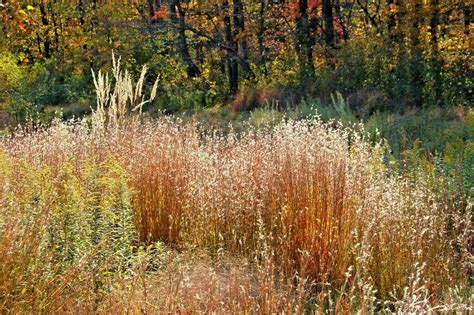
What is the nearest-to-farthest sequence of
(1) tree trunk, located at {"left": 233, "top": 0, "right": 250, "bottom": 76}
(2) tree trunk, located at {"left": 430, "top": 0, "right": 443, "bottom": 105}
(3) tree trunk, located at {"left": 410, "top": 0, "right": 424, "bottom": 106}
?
(2) tree trunk, located at {"left": 430, "top": 0, "right": 443, "bottom": 105}, (3) tree trunk, located at {"left": 410, "top": 0, "right": 424, "bottom": 106}, (1) tree trunk, located at {"left": 233, "top": 0, "right": 250, "bottom": 76}

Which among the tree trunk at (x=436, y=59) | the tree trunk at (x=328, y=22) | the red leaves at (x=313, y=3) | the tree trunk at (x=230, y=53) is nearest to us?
the tree trunk at (x=436, y=59)

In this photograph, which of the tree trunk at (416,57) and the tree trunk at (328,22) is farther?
the tree trunk at (328,22)

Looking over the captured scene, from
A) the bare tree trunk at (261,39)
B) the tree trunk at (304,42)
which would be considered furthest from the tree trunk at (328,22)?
the bare tree trunk at (261,39)

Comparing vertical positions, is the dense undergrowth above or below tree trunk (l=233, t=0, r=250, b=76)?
below

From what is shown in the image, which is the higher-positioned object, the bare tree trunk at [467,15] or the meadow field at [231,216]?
the bare tree trunk at [467,15]

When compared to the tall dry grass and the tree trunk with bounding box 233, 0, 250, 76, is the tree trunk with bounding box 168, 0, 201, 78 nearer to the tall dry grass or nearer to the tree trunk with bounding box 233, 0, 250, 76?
the tree trunk with bounding box 233, 0, 250, 76

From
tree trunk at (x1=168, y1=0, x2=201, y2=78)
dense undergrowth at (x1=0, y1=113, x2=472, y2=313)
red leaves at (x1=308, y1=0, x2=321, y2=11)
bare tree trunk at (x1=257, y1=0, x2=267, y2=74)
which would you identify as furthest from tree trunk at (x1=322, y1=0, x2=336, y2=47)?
dense undergrowth at (x1=0, y1=113, x2=472, y2=313)

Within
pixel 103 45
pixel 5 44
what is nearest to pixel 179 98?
pixel 103 45

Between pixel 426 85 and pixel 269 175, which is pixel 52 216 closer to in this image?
pixel 269 175

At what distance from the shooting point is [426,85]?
12977 millimetres

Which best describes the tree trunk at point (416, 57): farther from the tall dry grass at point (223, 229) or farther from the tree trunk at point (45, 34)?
the tree trunk at point (45, 34)

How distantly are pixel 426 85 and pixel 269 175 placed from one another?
947cm

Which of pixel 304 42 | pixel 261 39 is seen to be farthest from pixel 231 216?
pixel 261 39

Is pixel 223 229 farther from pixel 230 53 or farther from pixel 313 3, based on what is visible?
pixel 313 3
